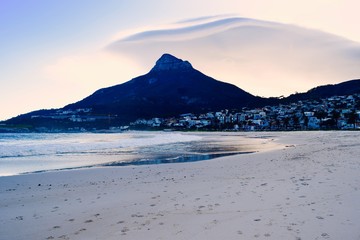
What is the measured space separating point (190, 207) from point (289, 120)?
109 m

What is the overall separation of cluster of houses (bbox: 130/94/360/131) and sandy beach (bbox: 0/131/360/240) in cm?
9013

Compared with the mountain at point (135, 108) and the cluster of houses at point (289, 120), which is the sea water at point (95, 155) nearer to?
the cluster of houses at point (289, 120)

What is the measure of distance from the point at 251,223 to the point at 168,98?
19134 centimetres

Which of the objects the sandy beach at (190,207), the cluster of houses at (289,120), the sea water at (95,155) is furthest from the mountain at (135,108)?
the sandy beach at (190,207)

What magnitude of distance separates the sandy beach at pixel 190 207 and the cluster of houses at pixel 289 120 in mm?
90131

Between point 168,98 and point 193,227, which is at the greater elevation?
point 168,98

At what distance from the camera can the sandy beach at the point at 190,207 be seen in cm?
591

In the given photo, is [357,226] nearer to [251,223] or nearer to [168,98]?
[251,223]

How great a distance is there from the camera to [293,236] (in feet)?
17.7

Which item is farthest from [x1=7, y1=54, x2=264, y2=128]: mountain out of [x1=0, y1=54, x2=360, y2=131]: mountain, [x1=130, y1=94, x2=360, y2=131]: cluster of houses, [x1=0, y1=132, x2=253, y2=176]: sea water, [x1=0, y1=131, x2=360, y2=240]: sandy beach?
[x1=0, y1=131, x2=360, y2=240]: sandy beach

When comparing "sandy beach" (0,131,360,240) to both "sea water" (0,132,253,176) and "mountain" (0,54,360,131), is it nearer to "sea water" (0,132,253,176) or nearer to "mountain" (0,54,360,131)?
"sea water" (0,132,253,176)

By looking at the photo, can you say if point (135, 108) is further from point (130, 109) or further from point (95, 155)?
point (95, 155)

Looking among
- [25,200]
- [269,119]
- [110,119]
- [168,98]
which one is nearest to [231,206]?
[25,200]

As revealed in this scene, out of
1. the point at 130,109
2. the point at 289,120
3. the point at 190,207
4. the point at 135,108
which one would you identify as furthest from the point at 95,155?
the point at 135,108
